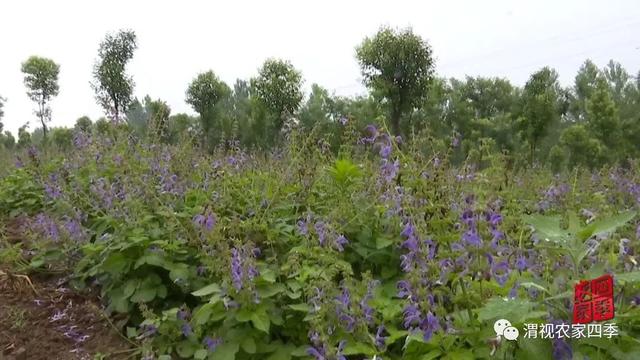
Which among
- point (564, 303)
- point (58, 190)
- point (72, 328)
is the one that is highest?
point (58, 190)

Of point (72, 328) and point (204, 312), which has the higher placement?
point (204, 312)

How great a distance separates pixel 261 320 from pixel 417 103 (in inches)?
1069

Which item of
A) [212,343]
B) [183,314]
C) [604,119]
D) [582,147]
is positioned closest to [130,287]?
[183,314]

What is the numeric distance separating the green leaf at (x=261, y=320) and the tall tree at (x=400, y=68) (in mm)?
25071

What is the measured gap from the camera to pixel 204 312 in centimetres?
277

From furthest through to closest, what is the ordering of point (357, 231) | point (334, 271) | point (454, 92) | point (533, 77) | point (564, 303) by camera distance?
1. point (454, 92)
2. point (533, 77)
3. point (357, 231)
4. point (334, 271)
5. point (564, 303)

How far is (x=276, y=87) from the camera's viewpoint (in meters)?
34.2

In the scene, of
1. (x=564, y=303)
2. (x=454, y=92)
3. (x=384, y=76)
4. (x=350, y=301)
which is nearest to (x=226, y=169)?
(x=350, y=301)

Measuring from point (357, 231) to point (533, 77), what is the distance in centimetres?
2676

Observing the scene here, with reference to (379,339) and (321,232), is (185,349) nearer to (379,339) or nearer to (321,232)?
(321,232)

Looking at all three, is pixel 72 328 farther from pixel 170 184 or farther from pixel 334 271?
pixel 334 271

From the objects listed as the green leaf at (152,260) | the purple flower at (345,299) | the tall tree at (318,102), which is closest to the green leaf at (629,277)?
the purple flower at (345,299)

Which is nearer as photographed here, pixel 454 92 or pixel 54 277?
pixel 54 277

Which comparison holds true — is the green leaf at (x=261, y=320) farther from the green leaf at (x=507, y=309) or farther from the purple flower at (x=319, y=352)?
the green leaf at (x=507, y=309)
